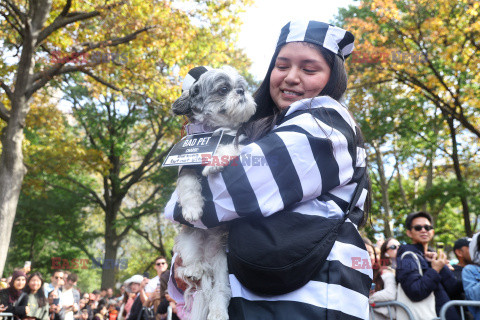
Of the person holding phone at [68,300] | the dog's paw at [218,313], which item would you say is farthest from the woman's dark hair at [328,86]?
the person holding phone at [68,300]

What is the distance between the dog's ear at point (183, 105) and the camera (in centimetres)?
275

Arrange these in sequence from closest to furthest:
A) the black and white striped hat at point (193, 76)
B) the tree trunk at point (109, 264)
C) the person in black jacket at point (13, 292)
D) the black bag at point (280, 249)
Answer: the black bag at point (280, 249) < the black and white striped hat at point (193, 76) < the person in black jacket at point (13, 292) < the tree trunk at point (109, 264)

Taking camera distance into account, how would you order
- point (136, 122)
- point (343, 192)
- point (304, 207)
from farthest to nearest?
point (136, 122) → point (343, 192) → point (304, 207)

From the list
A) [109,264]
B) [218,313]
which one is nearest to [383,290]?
[218,313]

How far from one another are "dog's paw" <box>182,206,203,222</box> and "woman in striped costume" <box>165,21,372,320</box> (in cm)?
3

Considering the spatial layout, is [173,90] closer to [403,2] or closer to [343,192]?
[403,2]

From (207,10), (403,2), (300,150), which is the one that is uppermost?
(403,2)

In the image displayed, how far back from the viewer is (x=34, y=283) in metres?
8.96

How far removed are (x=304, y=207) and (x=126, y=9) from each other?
36.6ft

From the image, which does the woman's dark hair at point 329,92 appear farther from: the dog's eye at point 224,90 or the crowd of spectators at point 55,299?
the crowd of spectators at point 55,299

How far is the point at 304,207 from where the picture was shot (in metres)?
1.86

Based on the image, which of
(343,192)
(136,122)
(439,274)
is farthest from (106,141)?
(343,192)

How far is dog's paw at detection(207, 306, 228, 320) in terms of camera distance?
201cm

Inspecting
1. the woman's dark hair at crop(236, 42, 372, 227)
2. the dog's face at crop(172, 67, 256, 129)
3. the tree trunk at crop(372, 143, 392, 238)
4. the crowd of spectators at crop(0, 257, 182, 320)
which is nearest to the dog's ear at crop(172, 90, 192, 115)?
the dog's face at crop(172, 67, 256, 129)
